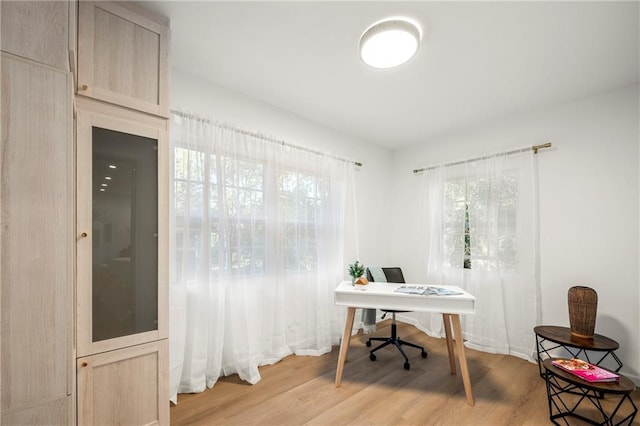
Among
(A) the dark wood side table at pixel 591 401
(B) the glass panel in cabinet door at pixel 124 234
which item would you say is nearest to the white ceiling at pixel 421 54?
(B) the glass panel in cabinet door at pixel 124 234

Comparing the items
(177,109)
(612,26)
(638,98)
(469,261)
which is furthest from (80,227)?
(638,98)

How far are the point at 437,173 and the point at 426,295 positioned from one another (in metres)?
→ 2.03

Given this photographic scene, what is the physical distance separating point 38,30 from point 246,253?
191cm

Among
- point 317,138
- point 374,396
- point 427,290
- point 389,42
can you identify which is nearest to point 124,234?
point 389,42

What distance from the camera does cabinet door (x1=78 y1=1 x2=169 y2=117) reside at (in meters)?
1.47

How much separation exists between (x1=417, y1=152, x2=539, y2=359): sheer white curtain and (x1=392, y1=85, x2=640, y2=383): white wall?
13 cm

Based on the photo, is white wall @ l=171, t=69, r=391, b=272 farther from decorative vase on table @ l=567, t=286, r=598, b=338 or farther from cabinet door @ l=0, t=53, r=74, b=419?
decorative vase on table @ l=567, t=286, r=598, b=338

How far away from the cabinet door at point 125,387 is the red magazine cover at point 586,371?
2608 millimetres

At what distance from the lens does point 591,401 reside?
194cm

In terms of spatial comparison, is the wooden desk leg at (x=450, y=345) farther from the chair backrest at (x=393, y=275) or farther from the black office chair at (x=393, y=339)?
the chair backrest at (x=393, y=275)

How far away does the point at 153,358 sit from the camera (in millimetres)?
1634

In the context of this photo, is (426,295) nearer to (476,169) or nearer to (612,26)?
(476,169)

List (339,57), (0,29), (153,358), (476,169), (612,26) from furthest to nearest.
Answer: (476,169) < (339,57) < (612,26) < (153,358) < (0,29)

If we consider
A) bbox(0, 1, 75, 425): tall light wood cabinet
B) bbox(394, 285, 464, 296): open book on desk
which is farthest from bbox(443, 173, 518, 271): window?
bbox(0, 1, 75, 425): tall light wood cabinet
